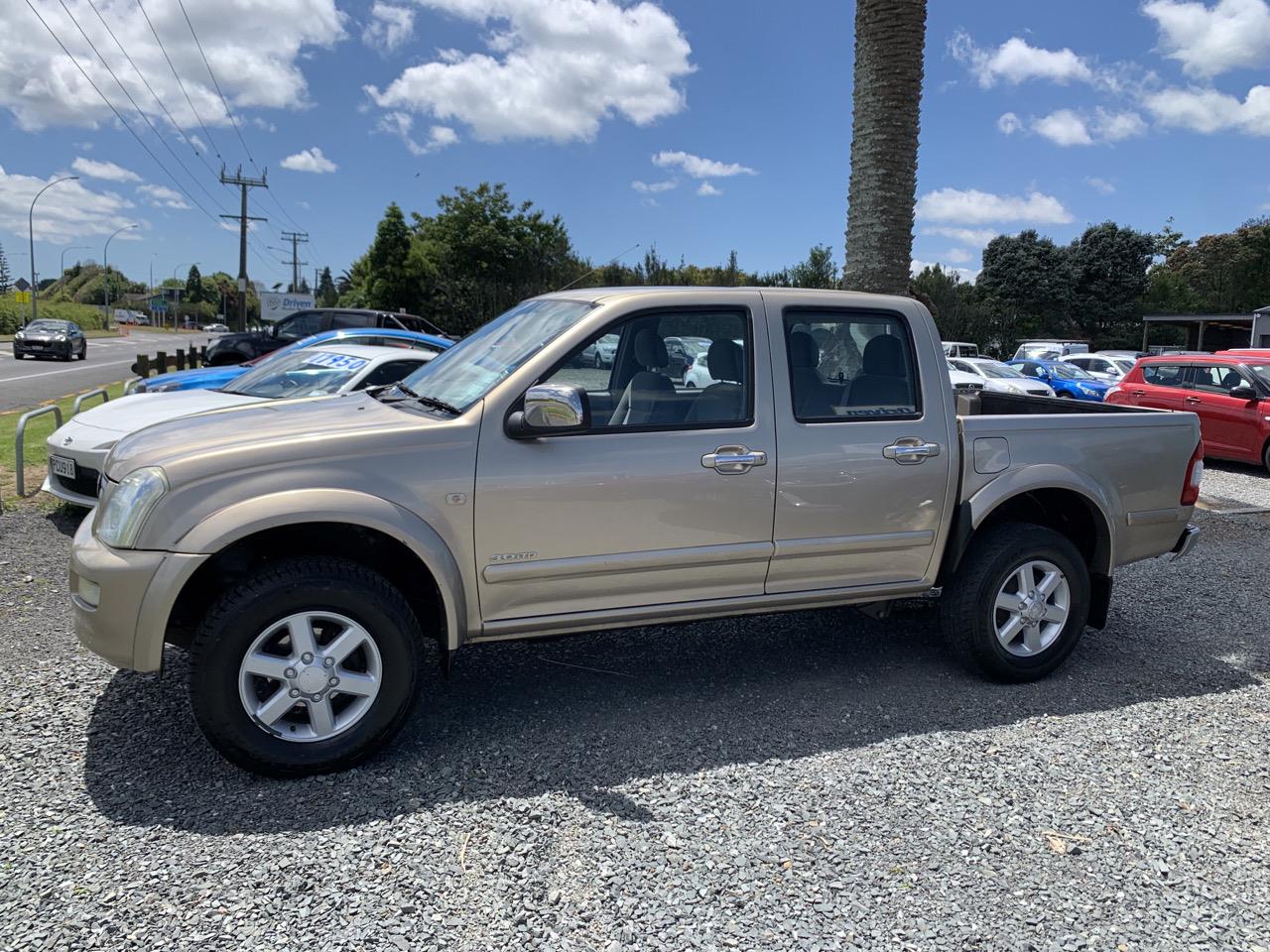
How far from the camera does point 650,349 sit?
4113 millimetres

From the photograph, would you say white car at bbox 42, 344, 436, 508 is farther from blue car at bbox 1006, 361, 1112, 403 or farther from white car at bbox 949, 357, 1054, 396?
blue car at bbox 1006, 361, 1112, 403

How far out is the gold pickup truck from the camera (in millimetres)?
3406

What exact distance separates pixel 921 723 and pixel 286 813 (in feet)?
8.77

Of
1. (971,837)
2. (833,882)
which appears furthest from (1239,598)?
(833,882)

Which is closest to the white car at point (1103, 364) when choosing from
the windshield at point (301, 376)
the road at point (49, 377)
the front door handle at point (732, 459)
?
the windshield at point (301, 376)

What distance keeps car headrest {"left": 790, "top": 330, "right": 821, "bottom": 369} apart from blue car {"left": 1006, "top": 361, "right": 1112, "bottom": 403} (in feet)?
65.3

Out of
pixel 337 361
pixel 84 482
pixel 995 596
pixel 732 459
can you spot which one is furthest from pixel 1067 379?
pixel 84 482

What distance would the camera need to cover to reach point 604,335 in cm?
396

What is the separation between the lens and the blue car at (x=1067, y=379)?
23312mm

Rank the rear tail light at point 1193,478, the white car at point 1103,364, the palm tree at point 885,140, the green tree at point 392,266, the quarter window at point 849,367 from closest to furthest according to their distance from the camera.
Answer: the quarter window at point 849,367 → the rear tail light at point 1193,478 → the palm tree at point 885,140 → the white car at point 1103,364 → the green tree at point 392,266

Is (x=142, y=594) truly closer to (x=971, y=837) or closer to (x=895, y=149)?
(x=971, y=837)

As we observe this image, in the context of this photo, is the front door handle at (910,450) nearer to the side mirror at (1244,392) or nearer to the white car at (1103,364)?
the side mirror at (1244,392)

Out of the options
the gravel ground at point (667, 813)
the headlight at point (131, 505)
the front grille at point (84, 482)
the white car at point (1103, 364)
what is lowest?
the gravel ground at point (667, 813)

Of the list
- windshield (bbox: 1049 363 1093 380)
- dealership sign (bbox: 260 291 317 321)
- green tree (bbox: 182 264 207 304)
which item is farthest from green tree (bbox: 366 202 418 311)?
green tree (bbox: 182 264 207 304)
